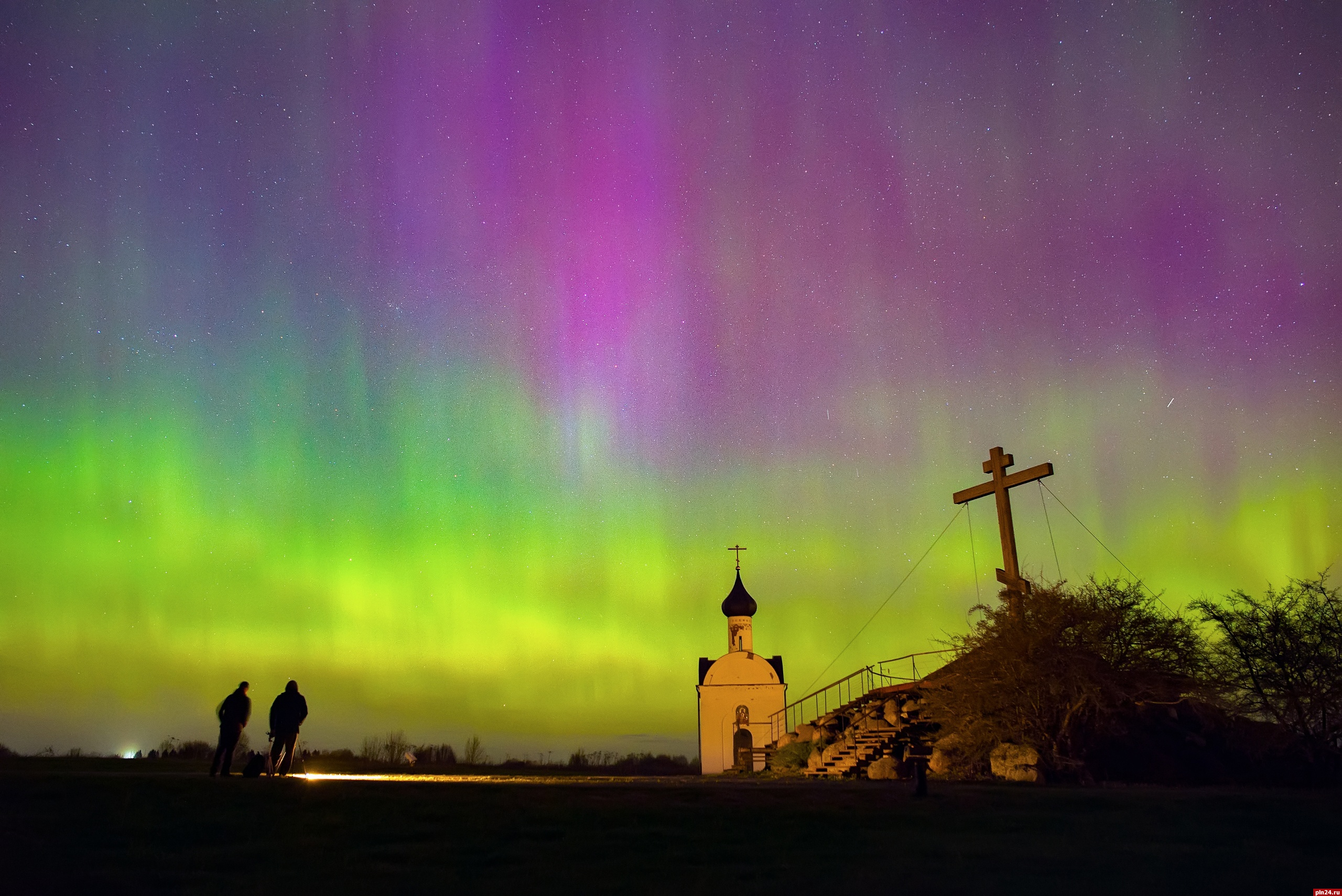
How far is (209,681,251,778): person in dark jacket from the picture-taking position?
60.1ft

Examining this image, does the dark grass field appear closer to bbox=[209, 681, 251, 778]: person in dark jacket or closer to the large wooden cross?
bbox=[209, 681, 251, 778]: person in dark jacket

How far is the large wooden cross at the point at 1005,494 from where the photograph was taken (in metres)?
24.8

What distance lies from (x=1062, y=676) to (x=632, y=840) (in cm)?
1240

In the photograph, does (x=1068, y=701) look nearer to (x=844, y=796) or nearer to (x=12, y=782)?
(x=844, y=796)

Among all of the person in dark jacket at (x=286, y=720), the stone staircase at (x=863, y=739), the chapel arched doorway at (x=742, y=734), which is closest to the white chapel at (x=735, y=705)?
the chapel arched doorway at (x=742, y=734)

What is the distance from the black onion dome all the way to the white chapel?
2700mm

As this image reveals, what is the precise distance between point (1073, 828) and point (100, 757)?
2436 centimetres

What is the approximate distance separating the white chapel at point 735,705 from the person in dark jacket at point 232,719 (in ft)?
117

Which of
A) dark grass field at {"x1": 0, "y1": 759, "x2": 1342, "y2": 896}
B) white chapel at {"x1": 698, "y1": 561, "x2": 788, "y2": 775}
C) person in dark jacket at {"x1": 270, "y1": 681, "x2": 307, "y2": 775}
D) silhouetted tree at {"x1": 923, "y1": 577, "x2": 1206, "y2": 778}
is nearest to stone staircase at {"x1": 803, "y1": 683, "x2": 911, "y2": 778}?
silhouetted tree at {"x1": 923, "y1": 577, "x2": 1206, "y2": 778}

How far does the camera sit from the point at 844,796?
1516 cm

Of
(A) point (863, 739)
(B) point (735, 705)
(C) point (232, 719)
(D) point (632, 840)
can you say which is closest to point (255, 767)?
(C) point (232, 719)

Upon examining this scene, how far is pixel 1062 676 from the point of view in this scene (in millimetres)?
20438

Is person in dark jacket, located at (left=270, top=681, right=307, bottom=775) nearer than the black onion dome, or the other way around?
person in dark jacket, located at (left=270, top=681, right=307, bottom=775)

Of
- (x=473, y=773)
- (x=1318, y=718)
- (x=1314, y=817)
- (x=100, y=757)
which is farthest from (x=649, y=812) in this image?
(x=100, y=757)
